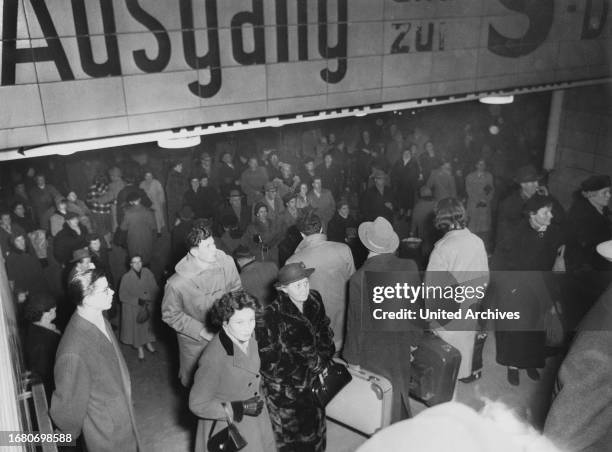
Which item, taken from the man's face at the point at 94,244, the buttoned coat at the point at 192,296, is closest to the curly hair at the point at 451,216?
the buttoned coat at the point at 192,296

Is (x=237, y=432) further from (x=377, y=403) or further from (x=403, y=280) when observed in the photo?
→ (x=403, y=280)

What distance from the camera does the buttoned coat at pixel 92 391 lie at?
10.6ft

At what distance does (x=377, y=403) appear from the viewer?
4289 mm

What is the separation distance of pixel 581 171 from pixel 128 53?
850 centimetres

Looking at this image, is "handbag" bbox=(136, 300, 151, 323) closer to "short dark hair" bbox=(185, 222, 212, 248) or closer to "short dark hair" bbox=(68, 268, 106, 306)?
"short dark hair" bbox=(185, 222, 212, 248)

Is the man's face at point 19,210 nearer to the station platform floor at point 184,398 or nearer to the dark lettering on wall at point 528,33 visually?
the station platform floor at point 184,398

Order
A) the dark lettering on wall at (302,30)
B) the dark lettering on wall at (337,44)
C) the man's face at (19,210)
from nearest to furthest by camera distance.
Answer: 1. the dark lettering on wall at (302,30)
2. the dark lettering on wall at (337,44)
3. the man's face at (19,210)

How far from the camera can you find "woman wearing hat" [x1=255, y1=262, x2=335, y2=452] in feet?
12.7

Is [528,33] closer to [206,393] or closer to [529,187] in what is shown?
[529,187]

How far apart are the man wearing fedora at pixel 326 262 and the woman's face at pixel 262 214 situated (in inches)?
75.7

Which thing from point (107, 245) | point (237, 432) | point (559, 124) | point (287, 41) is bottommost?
point (107, 245)

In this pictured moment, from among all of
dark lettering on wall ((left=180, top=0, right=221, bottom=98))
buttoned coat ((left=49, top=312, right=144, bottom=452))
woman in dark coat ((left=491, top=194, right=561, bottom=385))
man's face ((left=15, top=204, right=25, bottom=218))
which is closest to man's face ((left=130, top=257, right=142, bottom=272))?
dark lettering on wall ((left=180, top=0, right=221, bottom=98))

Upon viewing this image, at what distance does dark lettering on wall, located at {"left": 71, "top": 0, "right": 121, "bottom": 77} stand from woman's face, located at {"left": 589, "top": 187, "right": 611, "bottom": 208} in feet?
15.9

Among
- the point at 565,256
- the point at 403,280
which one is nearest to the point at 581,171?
the point at 565,256
